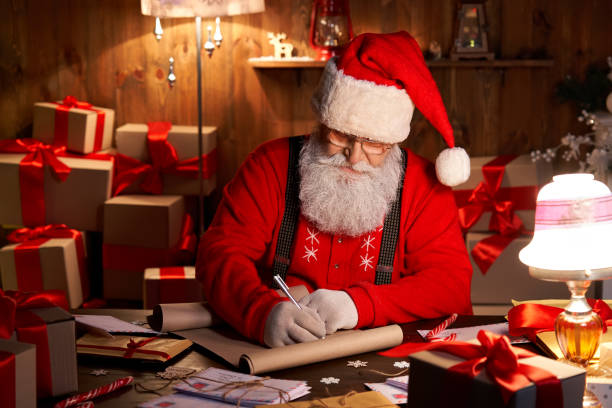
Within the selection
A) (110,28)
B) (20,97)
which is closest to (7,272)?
(20,97)

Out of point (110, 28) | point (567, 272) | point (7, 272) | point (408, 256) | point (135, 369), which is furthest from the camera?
point (110, 28)

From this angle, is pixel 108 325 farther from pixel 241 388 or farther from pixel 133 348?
pixel 241 388

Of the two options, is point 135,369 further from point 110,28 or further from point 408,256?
point 110,28

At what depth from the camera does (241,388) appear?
1.40m

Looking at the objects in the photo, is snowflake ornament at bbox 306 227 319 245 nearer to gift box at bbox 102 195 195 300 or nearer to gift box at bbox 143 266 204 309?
gift box at bbox 143 266 204 309

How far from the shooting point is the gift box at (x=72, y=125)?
3.60 m

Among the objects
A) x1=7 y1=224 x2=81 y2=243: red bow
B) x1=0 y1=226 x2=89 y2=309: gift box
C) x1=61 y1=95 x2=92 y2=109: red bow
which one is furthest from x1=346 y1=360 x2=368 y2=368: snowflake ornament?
x1=61 y1=95 x2=92 y2=109: red bow

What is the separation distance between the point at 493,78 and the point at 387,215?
Answer: 1.82m

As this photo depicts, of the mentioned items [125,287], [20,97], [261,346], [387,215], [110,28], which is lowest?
[125,287]

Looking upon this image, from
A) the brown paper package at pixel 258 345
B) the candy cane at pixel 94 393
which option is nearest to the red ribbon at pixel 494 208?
the brown paper package at pixel 258 345

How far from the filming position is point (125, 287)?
12.1 feet

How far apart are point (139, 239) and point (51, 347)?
7.30 feet

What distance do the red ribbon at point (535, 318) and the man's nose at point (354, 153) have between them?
0.59 m

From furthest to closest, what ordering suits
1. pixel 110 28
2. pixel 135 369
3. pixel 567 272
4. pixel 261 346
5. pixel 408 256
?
pixel 110 28 → pixel 408 256 → pixel 261 346 → pixel 135 369 → pixel 567 272
